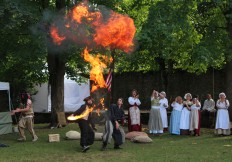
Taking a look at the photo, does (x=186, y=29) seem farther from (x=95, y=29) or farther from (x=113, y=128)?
(x=113, y=128)

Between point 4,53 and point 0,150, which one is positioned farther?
point 4,53

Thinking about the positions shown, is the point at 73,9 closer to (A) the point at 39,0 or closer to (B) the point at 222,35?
(A) the point at 39,0

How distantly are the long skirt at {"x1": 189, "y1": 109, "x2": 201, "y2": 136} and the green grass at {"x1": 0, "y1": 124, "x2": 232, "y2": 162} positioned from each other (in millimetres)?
873

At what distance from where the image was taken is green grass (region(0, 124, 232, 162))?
11724 mm

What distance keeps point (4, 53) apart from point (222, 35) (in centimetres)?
1040

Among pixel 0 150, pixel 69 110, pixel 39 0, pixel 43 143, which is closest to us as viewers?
pixel 0 150

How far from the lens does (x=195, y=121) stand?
707 inches

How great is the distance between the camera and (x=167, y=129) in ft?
65.7

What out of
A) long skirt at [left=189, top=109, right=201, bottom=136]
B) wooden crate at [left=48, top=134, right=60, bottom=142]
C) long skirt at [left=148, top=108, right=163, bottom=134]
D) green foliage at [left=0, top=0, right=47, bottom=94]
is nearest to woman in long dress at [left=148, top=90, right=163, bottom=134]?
long skirt at [left=148, top=108, right=163, bottom=134]

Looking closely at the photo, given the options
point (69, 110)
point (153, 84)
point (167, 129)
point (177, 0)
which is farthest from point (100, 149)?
point (153, 84)

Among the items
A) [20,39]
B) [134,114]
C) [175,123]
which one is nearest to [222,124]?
[175,123]

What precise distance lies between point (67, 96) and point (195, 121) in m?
13.1

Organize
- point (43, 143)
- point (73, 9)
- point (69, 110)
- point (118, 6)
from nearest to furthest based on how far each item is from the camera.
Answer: point (43, 143), point (73, 9), point (118, 6), point (69, 110)

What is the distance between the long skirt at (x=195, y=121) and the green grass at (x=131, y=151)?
2.86 ft
